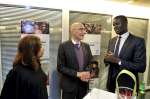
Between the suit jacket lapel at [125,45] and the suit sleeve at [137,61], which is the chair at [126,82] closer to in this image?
the suit sleeve at [137,61]

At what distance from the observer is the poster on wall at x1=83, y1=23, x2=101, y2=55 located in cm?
321

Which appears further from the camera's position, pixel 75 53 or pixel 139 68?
pixel 75 53

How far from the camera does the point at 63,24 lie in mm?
2951

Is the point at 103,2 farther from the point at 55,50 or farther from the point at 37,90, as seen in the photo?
the point at 37,90

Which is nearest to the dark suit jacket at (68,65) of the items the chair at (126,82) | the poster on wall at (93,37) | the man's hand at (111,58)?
the man's hand at (111,58)

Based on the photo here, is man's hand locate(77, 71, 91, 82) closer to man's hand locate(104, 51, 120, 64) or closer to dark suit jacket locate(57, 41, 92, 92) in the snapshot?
dark suit jacket locate(57, 41, 92, 92)

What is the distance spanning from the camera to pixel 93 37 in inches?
129

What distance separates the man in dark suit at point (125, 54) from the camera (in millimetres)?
2289

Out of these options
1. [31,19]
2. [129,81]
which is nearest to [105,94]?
[129,81]

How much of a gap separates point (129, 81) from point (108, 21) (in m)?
2.00

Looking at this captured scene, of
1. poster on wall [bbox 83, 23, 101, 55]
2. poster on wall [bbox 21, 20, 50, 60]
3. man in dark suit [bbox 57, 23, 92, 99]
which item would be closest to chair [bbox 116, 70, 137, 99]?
man in dark suit [bbox 57, 23, 92, 99]

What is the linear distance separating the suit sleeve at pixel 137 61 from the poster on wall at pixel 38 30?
1.05 m

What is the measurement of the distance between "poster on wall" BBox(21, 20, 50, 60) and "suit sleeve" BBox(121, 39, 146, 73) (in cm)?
105

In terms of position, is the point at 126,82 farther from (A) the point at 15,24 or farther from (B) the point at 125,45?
(A) the point at 15,24
